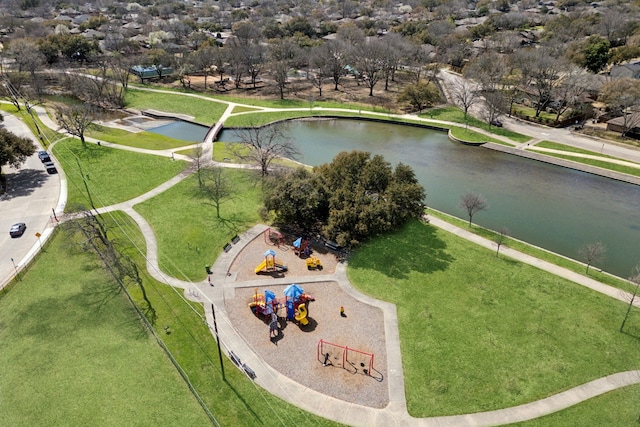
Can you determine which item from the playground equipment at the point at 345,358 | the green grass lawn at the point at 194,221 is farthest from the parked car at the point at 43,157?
the playground equipment at the point at 345,358

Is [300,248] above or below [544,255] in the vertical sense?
below

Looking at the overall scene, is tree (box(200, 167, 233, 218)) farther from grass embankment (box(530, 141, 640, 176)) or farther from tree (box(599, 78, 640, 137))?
tree (box(599, 78, 640, 137))

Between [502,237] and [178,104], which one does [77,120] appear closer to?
[178,104]

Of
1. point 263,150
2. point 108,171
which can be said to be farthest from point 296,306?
point 108,171

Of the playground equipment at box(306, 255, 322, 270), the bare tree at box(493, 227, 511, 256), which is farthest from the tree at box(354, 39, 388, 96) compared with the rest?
the playground equipment at box(306, 255, 322, 270)

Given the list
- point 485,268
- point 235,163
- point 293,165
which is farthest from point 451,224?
point 235,163

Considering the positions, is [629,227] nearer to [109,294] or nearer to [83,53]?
[109,294]
